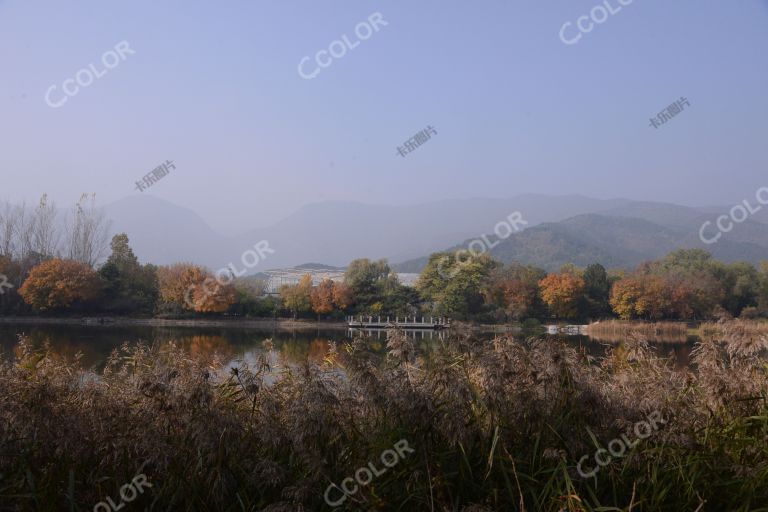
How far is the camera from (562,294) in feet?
121

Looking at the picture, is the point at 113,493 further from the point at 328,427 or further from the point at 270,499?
the point at 328,427

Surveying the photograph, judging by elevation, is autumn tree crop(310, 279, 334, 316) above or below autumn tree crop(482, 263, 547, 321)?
above

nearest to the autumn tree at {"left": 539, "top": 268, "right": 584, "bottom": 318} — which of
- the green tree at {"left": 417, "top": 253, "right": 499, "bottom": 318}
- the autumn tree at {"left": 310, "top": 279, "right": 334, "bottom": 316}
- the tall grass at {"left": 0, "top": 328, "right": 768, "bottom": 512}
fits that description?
the green tree at {"left": 417, "top": 253, "right": 499, "bottom": 318}

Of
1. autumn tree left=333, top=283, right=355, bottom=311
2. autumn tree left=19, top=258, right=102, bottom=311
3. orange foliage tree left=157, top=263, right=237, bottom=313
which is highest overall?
autumn tree left=19, top=258, right=102, bottom=311

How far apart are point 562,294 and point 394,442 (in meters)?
36.3

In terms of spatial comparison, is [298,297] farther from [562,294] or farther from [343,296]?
[562,294]

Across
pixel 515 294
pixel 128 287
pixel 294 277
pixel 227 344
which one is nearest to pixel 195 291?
pixel 128 287

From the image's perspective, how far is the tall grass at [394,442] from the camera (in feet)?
6.17

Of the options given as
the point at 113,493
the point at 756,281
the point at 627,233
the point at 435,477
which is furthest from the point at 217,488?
the point at 627,233

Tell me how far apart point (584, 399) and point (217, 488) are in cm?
122

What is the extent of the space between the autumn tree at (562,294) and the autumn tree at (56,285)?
24.2 meters

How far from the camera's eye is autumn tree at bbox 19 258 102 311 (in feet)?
94.4

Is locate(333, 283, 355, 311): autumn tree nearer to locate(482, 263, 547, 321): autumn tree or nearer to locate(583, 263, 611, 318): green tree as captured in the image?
locate(482, 263, 547, 321): autumn tree

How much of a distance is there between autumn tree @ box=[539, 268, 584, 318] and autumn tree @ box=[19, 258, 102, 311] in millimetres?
24184
